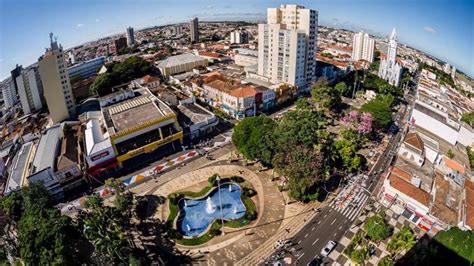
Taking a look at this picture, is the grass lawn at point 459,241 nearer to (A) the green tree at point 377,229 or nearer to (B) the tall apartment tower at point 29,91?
(A) the green tree at point 377,229

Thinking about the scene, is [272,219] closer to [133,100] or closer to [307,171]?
[307,171]

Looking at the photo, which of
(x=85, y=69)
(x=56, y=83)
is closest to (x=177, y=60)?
(x=85, y=69)

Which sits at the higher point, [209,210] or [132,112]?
[132,112]

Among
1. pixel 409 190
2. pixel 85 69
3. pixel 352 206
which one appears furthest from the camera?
pixel 85 69

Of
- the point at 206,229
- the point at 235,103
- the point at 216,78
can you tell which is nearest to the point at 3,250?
the point at 206,229

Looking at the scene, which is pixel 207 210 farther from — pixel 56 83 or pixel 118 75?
pixel 118 75

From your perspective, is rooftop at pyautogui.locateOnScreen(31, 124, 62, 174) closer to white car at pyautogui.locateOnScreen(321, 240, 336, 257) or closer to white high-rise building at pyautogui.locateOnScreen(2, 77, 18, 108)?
white high-rise building at pyautogui.locateOnScreen(2, 77, 18, 108)
